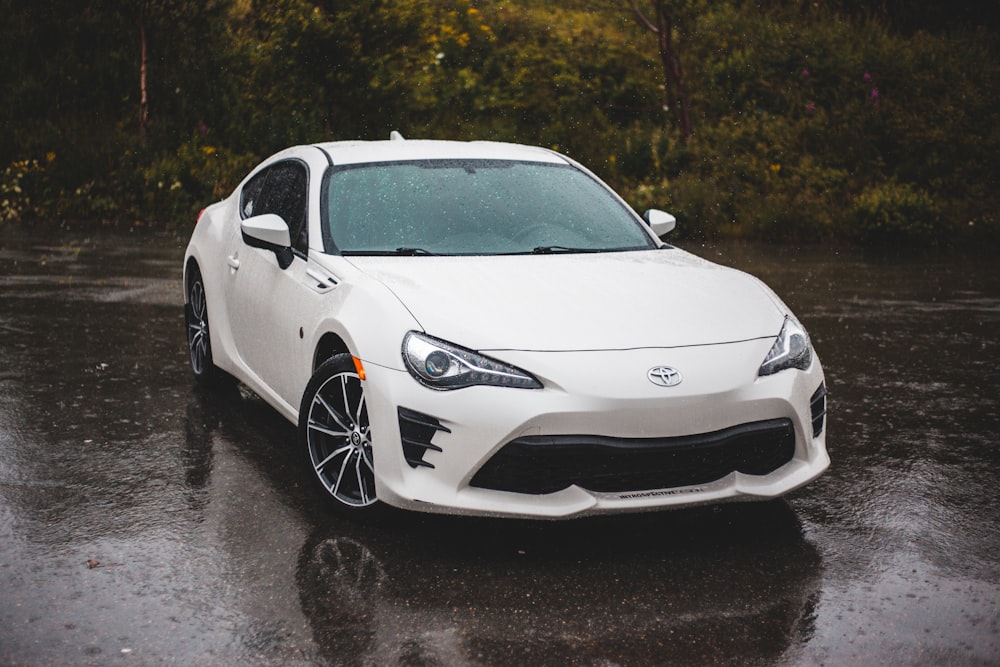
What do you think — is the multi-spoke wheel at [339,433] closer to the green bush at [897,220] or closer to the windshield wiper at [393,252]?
the windshield wiper at [393,252]

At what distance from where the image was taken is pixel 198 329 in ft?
A: 24.3

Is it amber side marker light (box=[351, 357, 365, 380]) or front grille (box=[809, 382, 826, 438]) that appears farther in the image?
front grille (box=[809, 382, 826, 438])

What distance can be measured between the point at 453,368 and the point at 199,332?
335 centimetres

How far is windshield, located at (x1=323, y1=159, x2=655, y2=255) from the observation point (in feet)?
18.6

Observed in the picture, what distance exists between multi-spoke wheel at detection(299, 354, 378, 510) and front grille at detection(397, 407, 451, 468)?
242 mm

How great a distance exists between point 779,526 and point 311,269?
88.8 inches

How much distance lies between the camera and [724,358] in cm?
461

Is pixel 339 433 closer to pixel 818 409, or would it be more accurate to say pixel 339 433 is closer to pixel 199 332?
pixel 818 409

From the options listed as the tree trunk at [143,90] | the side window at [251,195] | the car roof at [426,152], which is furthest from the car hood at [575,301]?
the tree trunk at [143,90]

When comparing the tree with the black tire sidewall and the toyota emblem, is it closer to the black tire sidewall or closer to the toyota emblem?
the black tire sidewall

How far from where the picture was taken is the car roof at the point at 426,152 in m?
6.23

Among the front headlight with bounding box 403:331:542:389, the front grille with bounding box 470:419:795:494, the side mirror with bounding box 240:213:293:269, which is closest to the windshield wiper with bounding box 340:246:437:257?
the side mirror with bounding box 240:213:293:269

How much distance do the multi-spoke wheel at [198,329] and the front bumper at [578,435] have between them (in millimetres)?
2855

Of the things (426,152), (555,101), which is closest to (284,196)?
(426,152)
